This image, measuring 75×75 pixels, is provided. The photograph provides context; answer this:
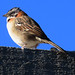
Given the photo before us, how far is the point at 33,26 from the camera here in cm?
394

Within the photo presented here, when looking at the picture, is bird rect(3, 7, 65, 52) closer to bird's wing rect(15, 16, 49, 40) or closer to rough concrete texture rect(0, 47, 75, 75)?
bird's wing rect(15, 16, 49, 40)

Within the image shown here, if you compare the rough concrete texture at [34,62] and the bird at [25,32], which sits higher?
the bird at [25,32]

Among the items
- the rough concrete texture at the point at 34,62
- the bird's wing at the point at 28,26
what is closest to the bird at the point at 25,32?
the bird's wing at the point at 28,26

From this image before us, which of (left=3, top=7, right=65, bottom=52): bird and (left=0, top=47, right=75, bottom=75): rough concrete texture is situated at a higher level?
(left=3, top=7, right=65, bottom=52): bird

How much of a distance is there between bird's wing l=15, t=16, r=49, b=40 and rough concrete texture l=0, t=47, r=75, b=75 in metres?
1.19

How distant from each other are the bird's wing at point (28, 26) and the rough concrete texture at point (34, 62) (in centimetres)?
119

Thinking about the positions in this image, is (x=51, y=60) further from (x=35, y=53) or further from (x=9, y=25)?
(x=9, y=25)

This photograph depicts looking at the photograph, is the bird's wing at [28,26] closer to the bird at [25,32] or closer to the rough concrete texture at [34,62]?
the bird at [25,32]

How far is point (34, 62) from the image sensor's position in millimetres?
2230

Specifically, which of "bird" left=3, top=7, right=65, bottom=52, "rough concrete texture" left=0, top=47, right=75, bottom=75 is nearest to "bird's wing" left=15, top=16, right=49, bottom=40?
"bird" left=3, top=7, right=65, bottom=52

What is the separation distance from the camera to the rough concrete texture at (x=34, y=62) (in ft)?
6.91

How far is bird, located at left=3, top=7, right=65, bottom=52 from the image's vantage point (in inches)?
145

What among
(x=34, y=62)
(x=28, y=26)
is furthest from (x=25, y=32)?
(x=34, y=62)

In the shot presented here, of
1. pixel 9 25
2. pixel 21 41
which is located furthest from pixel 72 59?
pixel 9 25
